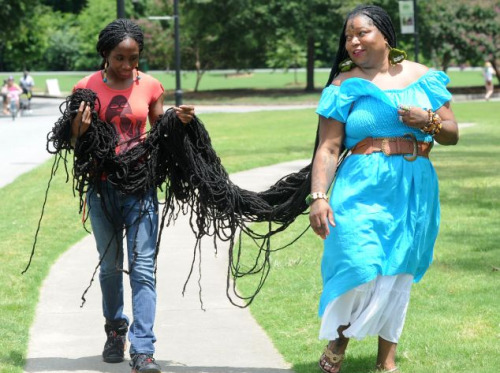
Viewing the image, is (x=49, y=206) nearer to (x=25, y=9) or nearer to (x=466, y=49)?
(x=25, y=9)

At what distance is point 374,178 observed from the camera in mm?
4973

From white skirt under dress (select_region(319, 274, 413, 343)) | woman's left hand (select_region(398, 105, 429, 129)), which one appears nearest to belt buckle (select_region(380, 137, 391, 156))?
woman's left hand (select_region(398, 105, 429, 129))

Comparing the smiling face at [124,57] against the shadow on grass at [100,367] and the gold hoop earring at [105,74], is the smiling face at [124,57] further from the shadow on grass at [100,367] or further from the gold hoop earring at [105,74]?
the shadow on grass at [100,367]

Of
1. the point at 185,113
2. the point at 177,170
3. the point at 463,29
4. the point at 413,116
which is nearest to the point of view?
the point at 413,116

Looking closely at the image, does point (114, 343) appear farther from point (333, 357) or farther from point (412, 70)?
point (412, 70)

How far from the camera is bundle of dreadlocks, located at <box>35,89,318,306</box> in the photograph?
217 inches

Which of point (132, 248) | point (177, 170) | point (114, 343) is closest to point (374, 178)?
point (177, 170)

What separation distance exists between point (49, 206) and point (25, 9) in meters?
27.6

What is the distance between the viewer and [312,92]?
4831 cm

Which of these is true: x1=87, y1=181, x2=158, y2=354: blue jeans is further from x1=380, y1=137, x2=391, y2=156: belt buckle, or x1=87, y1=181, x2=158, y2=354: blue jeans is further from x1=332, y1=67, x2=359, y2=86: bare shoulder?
x1=380, y1=137, x2=391, y2=156: belt buckle

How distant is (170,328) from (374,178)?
2154 mm

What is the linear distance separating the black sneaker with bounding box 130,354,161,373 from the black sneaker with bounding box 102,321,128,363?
0.43 m

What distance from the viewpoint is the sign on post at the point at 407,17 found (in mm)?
32406

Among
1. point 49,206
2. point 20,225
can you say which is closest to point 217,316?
point 20,225
